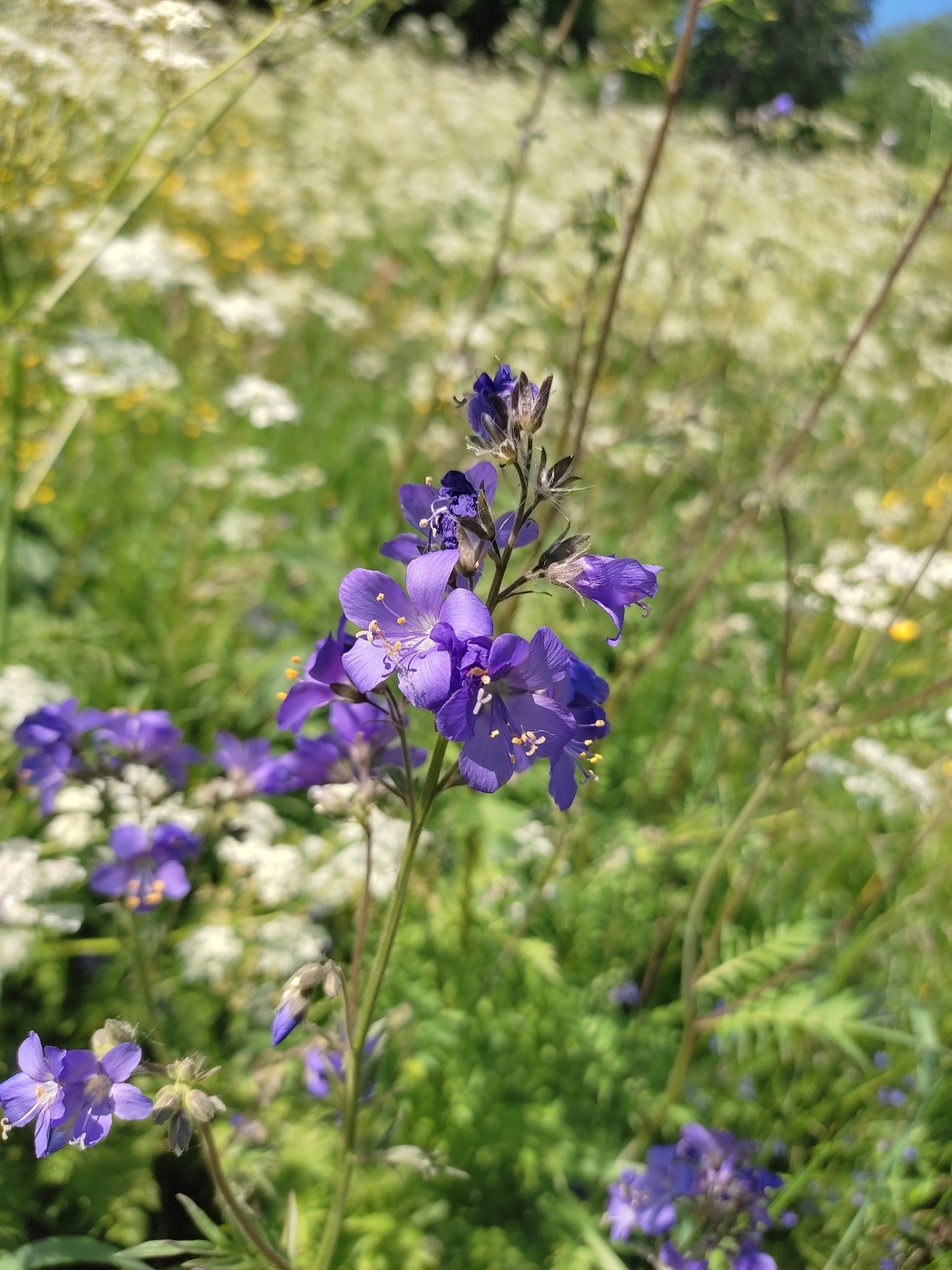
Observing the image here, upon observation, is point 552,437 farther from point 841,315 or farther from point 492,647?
point 841,315

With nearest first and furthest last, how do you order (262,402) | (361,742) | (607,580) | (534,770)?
(607,580) < (361,742) < (534,770) < (262,402)

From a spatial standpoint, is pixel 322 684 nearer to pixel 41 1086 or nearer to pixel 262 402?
pixel 41 1086

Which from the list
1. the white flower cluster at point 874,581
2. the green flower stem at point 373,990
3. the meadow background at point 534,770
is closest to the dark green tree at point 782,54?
the meadow background at point 534,770

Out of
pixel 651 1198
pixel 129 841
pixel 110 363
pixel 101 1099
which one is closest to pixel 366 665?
pixel 101 1099

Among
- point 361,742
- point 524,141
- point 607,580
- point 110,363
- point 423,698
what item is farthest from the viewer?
point 110,363

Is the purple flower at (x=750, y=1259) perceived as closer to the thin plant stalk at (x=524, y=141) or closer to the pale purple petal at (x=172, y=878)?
the pale purple petal at (x=172, y=878)

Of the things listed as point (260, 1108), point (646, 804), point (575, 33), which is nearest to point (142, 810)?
point (260, 1108)

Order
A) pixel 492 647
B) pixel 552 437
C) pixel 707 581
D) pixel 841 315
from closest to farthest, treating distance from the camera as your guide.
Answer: pixel 492 647 < pixel 707 581 < pixel 552 437 < pixel 841 315

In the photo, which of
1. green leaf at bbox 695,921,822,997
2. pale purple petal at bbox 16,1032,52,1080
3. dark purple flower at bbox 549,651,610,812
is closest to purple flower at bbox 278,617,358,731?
dark purple flower at bbox 549,651,610,812
